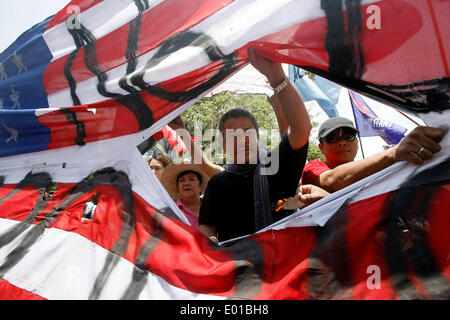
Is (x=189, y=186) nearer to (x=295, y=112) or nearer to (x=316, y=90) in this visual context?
(x=295, y=112)

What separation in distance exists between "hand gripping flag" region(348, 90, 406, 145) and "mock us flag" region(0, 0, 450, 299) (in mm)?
2679

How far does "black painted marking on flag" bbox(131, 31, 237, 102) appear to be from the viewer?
139 centimetres

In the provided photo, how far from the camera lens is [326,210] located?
1.23 metres

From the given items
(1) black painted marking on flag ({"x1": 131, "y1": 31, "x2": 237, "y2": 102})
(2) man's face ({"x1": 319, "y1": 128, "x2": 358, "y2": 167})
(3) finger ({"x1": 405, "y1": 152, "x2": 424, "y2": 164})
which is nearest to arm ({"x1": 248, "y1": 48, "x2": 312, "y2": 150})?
(1) black painted marking on flag ({"x1": 131, "y1": 31, "x2": 237, "y2": 102})

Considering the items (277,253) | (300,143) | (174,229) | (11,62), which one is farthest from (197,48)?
A: (11,62)

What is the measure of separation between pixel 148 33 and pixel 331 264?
1372mm

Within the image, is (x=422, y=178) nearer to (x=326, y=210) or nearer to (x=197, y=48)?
(x=326, y=210)

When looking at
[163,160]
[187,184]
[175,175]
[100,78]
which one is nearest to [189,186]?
[187,184]

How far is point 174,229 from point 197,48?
0.79m

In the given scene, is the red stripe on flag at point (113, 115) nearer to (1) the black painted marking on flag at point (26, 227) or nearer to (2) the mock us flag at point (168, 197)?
(2) the mock us flag at point (168, 197)

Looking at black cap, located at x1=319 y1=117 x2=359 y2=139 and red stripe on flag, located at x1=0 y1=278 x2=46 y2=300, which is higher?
black cap, located at x1=319 y1=117 x2=359 y2=139

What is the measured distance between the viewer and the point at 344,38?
1219 mm

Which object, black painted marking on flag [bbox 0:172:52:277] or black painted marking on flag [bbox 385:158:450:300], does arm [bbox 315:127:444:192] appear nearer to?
black painted marking on flag [bbox 385:158:450:300]

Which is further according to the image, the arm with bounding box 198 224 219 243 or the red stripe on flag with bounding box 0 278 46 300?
the arm with bounding box 198 224 219 243
